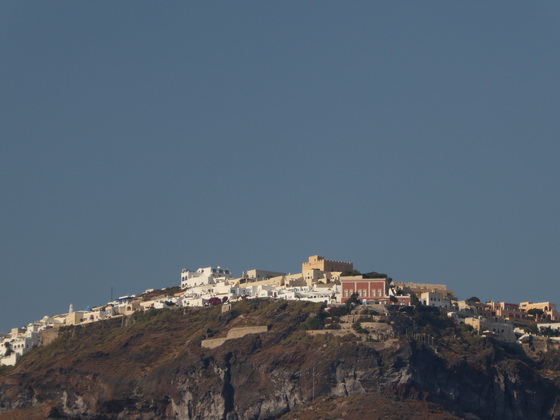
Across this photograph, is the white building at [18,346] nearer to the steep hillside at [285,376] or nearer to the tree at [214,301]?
the steep hillside at [285,376]

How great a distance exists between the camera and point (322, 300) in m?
141

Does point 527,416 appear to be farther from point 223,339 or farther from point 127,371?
point 127,371

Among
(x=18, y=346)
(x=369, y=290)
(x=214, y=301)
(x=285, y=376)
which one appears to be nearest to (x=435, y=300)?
(x=369, y=290)

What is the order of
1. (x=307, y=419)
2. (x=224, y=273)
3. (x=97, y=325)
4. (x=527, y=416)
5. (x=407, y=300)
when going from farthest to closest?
(x=224, y=273) → (x=97, y=325) → (x=407, y=300) → (x=527, y=416) → (x=307, y=419)

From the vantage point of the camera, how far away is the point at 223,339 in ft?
436

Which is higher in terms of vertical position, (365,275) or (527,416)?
(365,275)

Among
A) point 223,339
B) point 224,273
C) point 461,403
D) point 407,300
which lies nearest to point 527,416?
point 461,403

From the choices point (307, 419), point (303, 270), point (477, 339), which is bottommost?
point (307, 419)

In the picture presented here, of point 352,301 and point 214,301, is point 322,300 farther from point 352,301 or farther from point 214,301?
point 214,301

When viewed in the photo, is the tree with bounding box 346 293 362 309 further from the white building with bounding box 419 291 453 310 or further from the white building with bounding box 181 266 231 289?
the white building with bounding box 181 266 231 289

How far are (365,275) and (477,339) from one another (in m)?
24.6

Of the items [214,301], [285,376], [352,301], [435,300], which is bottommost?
[285,376]

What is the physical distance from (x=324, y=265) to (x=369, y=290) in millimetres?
17721

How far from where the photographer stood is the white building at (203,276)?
165 metres
